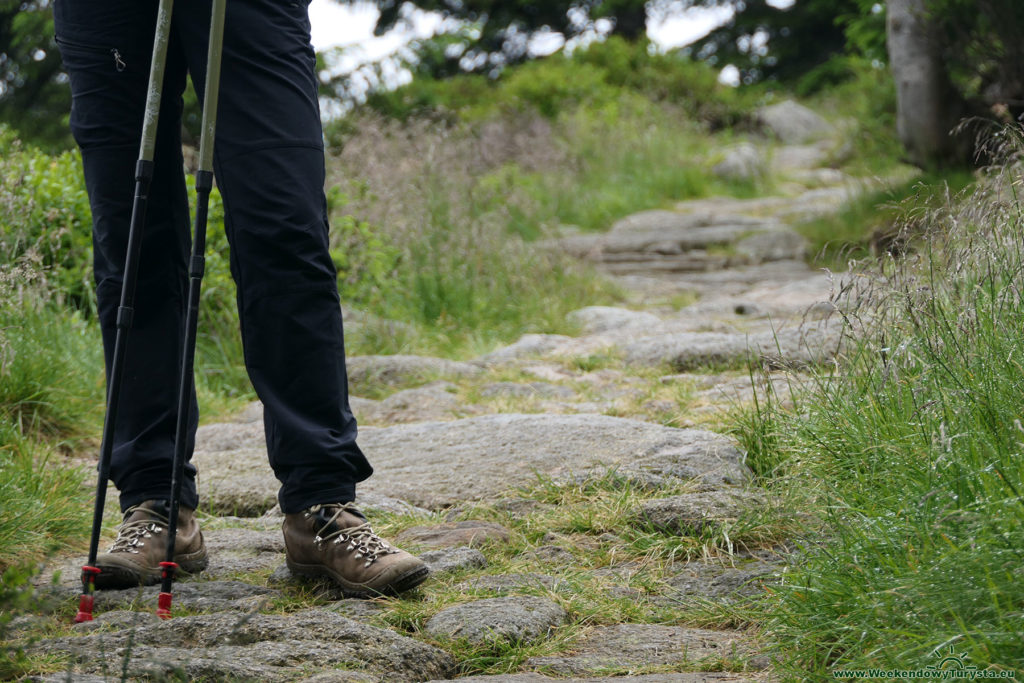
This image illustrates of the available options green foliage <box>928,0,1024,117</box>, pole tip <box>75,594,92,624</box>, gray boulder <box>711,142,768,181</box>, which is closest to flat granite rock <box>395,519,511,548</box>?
pole tip <box>75,594,92,624</box>

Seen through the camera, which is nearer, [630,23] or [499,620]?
[499,620]

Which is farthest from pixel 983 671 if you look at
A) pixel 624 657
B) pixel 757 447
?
pixel 757 447

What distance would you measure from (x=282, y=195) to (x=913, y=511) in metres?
1.37

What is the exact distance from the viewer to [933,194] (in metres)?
2.41

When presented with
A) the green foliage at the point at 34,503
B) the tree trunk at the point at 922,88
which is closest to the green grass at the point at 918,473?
the green foliage at the point at 34,503

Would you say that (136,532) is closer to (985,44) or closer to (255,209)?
(255,209)

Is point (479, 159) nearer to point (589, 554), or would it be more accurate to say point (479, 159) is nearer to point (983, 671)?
point (589, 554)

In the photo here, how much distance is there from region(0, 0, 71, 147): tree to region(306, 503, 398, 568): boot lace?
8.01m

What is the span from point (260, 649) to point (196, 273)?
0.76m

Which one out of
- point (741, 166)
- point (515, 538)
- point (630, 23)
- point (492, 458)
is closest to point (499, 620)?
point (515, 538)

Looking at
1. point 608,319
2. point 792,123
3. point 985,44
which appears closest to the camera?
point 608,319

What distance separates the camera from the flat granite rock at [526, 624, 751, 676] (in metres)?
1.76

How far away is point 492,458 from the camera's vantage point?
9.88 feet

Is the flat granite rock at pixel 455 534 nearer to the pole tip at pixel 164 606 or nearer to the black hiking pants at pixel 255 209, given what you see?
the black hiking pants at pixel 255 209
